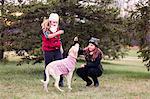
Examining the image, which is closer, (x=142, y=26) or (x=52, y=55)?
(x=52, y=55)

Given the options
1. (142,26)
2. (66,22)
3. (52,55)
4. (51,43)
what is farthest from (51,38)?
(142,26)

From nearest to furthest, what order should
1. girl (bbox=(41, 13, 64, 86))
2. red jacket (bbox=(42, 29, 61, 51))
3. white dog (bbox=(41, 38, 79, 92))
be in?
white dog (bbox=(41, 38, 79, 92)) → girl (bbox=(41, 13, 64, 86)) → red jacket (bbox=(42, 29, 61, 51))

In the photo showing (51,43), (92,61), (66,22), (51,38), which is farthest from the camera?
(66,22)

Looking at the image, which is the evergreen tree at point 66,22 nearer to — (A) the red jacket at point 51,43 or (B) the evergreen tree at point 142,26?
(B) the evergreen tree at point 142,26

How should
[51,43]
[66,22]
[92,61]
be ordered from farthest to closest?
[66,22] < [92,61] < [51,43]

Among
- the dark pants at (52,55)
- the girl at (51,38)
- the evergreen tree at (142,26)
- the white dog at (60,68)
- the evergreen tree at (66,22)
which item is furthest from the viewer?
the evergreen tree at (142,26)

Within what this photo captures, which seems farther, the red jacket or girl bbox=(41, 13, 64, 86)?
the red jacket

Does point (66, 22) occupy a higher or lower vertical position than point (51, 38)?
lower

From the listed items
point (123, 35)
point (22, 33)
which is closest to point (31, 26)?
point (22, 33)

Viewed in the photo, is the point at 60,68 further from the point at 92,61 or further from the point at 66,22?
the point at 66,22

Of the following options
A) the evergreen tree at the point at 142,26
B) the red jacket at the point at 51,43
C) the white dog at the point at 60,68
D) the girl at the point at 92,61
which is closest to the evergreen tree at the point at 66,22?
the evergreen tree at the point at 142,26

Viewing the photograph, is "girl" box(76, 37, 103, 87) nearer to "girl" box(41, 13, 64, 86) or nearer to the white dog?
"girl" box(41, 13, 64, 86)

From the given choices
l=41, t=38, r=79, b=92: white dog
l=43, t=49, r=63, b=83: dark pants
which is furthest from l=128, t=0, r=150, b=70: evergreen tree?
l=41, t=38, r=79, b=92: white dog

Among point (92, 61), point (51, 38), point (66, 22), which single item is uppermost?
point (51, 38)
